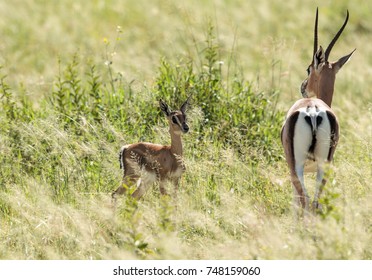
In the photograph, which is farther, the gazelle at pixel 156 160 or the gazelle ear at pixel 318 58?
the gazelle ear at pixel 318 58

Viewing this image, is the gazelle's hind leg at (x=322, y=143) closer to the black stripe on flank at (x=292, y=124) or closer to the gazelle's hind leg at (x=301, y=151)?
the gazelle's hind leg at (x=301, y=151)

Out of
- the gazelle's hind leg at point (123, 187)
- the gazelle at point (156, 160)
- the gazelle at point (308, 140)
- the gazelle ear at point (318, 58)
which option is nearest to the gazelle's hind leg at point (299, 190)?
the gazelle at point (308, 140)

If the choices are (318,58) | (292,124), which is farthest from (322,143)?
(318,58)

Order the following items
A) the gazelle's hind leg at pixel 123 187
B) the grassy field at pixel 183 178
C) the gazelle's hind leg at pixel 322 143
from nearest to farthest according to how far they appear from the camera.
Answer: the grassy field at pixel 183 178 < the gazelle's hind leg at pixel 322 143 < the gazelle's hind leg at pixel 123 187

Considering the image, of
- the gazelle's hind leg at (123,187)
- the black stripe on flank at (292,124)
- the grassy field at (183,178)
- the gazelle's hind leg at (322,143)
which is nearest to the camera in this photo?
the grassy field at (183,178)

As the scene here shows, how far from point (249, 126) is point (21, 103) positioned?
2800 millimetres

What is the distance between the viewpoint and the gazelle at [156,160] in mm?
7293

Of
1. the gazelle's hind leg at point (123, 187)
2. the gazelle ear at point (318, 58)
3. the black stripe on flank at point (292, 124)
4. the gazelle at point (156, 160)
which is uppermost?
the gazelle ear at point (318, 58)

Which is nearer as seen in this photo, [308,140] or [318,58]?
[308,140]

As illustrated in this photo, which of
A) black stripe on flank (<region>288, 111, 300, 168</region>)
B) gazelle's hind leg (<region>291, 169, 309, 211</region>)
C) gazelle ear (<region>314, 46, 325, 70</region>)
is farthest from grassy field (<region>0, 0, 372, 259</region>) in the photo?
gazelle ear (<region>314, 46, 325, 70</region>)

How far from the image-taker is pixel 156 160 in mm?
7363

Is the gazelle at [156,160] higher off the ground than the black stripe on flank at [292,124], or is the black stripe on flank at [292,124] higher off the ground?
the black stripe on flank at [292,124]

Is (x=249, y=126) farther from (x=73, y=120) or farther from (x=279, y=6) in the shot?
(x=279, y=6)

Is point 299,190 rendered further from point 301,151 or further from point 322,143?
point 322,143
